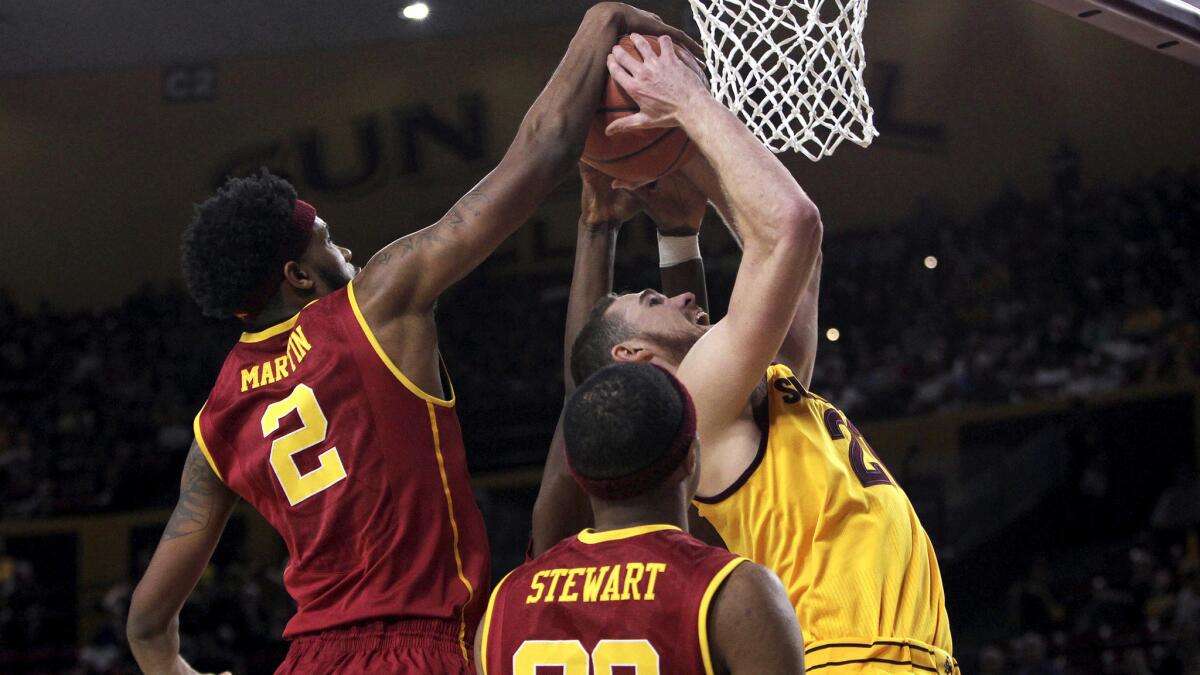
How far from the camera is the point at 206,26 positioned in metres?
15.2

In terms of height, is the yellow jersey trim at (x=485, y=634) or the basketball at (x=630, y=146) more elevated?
the basketball at (x=630, y=146)

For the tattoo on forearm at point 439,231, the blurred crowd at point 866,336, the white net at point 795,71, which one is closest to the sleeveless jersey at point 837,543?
the tattoo on forearm at point 439,231

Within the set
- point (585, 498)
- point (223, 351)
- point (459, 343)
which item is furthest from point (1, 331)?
point (585, 498)

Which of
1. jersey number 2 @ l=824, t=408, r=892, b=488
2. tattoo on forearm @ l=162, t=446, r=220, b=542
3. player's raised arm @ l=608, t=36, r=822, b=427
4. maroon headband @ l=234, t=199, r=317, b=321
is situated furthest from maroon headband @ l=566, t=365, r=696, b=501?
tattoo on forearm @ l=162, t=446, r=220, b=542

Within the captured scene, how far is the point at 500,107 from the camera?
53.6 ft

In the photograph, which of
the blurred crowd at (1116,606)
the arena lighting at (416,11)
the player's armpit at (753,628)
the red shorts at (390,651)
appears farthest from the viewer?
the arena lighting at (416,11)

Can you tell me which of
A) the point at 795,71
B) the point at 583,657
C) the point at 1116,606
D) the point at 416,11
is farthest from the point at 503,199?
the point at 416,11

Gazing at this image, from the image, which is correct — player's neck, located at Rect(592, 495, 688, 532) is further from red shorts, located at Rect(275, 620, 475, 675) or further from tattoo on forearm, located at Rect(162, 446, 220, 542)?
tattoo on forearm, located at Rect(162, 446, 220, 542)

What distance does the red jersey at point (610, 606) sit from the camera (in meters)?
2.07

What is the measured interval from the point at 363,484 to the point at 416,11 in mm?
13139

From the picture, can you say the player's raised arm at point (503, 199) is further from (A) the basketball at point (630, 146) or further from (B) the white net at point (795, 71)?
(B) the white net at point (795, 71)

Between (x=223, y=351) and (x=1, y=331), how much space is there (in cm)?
283

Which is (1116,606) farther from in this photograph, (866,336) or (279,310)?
(279,310)

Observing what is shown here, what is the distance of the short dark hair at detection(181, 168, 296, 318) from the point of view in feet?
9.39
